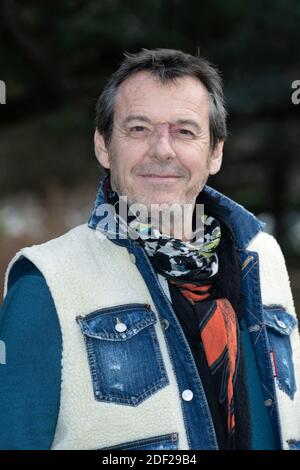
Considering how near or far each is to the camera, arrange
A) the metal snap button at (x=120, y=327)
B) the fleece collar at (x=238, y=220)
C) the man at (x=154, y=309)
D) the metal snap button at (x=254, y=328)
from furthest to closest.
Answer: the fleece collar at (x=238, y=220)
the metal snap button at (x=254, y=328)
the metal snap button at (x=120, y=327)
the man at (x=154, y=309)

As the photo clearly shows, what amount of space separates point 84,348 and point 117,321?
0.49 ft

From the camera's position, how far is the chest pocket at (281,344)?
9.23 feet

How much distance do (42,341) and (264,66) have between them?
23.9 feet

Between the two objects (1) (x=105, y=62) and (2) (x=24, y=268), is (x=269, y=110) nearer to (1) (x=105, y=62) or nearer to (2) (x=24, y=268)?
(1) (x=105, y=62)

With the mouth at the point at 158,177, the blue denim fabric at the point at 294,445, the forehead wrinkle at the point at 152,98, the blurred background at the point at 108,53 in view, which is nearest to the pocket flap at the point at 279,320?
the blue denim fabric at the point at 294,445

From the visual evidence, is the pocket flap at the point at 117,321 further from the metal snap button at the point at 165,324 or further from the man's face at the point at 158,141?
the man's face at the point at 158,141

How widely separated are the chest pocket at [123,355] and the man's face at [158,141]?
16.8 inches

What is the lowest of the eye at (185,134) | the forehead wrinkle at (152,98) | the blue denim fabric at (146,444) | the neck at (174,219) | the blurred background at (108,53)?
the blue denim fabric at (146,444)

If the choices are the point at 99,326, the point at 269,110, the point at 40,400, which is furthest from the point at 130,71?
the point at 269,110

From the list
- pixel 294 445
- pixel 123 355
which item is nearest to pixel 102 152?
pixel 123 355

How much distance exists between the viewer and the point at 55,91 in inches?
394

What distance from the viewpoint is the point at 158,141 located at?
105 inches

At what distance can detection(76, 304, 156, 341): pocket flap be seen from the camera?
248 cm

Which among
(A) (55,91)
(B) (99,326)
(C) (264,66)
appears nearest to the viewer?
(B) (99,326)
